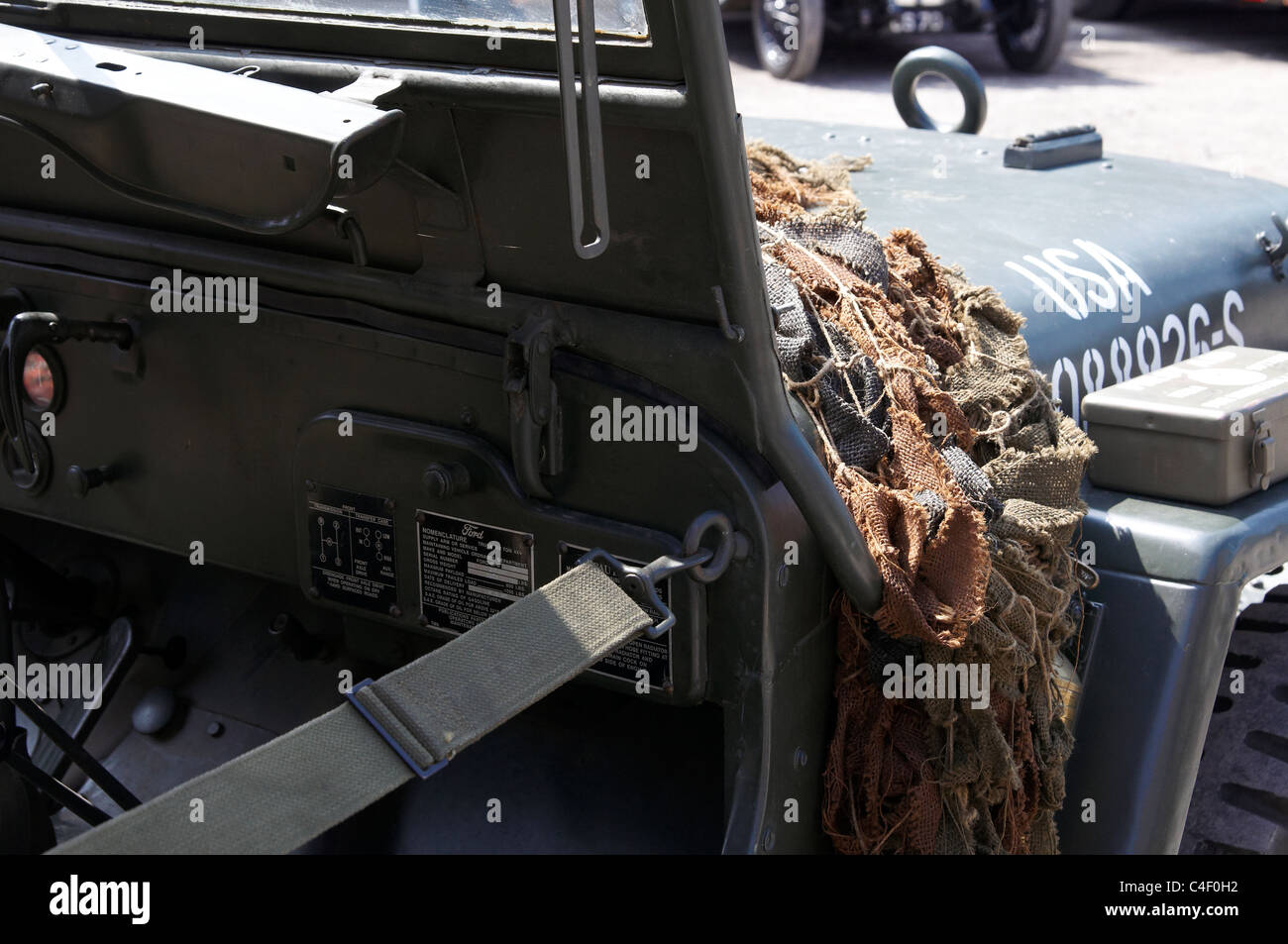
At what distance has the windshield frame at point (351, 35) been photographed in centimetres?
147

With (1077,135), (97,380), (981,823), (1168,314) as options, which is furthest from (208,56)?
(1077,135)

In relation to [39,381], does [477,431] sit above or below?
above

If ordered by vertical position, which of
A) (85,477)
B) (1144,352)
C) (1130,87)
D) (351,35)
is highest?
(351,35)

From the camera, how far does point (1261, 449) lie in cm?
201

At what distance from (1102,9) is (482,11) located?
14959 mm

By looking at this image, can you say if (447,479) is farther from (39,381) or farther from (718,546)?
(39,381)

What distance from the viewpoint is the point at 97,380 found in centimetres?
207

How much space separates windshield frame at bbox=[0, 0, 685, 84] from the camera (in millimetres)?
1467

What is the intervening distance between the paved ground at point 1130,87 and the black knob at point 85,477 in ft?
22.4

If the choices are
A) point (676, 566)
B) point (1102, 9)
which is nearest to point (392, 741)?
point (676, 566)

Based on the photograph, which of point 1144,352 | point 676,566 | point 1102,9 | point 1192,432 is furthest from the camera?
point 1102,9

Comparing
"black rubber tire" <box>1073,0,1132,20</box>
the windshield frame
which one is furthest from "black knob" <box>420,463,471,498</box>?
"black rubber tire" <box>1073,0,1132,20</box>

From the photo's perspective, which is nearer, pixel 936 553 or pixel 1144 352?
pixel 936 553
